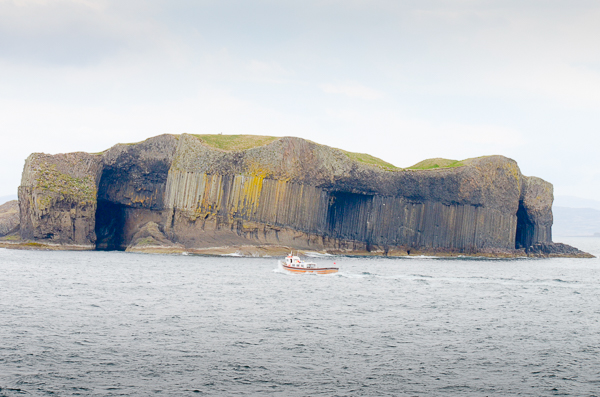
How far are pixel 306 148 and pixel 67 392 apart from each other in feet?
252

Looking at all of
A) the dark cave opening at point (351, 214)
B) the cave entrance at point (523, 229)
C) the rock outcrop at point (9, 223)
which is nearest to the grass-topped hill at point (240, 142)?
the dark cave opening at point (351, 214)

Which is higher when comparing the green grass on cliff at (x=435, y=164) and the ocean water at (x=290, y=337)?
the green grass on cliff at (x=435, y=164)

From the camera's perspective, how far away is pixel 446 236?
327ft

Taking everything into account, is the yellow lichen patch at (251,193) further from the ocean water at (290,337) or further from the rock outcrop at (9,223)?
the rock outcrop at (9,223)

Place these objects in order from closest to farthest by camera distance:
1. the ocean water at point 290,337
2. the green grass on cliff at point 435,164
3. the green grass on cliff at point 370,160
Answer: the ocean water at point 290,337
the green grass on cliff at point 370,160
the green grass on cliff at point 435,164

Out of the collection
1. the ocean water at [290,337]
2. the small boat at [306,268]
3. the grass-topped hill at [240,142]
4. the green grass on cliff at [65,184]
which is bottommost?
the ocean water at [290,337]

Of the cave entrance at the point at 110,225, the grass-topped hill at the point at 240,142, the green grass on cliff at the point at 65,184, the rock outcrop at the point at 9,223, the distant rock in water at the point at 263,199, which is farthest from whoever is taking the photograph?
the cave entrance at the point at 110,225

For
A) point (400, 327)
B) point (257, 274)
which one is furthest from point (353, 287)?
point (400, 327)

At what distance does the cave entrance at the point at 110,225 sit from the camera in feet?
318

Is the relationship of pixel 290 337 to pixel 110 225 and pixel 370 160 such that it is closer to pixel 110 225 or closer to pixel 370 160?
pixel 110 225

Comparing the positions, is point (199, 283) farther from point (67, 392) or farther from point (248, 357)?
point (67, 392)

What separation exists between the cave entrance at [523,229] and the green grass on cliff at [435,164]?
1518cm

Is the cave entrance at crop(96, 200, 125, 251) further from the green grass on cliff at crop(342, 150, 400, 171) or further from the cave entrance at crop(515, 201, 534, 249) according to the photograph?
the cave entrance at crop(515, 201, 534, 249)

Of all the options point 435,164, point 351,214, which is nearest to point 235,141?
point 351,214
